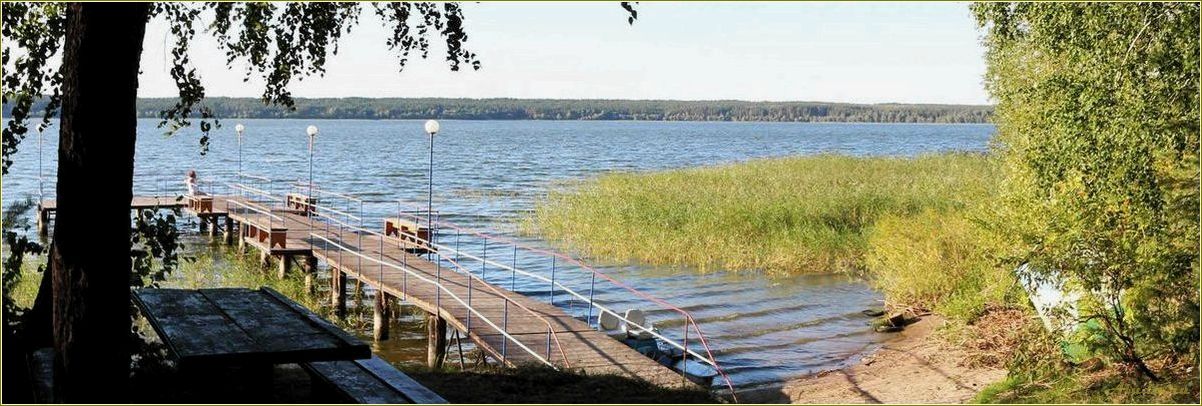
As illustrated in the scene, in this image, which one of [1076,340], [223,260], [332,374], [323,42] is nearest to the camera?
[332,374]

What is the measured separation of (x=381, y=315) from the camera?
1622 centimetres

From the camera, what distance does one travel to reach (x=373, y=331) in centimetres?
1711

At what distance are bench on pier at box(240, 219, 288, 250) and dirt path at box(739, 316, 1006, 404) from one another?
9.99 meters

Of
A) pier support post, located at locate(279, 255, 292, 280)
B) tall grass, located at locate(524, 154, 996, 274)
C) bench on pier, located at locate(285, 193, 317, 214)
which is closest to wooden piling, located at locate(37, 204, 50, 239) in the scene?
bench on pier, located at locate(285, 193, 317, 214)

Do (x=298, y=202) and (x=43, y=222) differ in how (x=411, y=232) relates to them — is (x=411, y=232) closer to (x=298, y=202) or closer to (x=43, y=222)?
(x=298, y=202)

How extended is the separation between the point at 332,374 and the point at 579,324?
6214 mm

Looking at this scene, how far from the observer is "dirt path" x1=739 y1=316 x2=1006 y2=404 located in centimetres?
1182

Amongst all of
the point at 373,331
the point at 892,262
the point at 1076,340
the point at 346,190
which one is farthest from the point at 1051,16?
the point at 346,190

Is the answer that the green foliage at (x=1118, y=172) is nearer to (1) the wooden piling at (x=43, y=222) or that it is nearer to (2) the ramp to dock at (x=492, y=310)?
(2) the ramp to dock at (x=492, y=310)

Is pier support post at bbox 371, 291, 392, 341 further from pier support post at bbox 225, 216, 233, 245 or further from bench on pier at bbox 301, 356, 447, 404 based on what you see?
pier support post at bbox 225, 216, 233, 245

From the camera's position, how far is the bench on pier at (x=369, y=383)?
665 cm

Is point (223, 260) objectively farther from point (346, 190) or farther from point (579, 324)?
point (346, 190)

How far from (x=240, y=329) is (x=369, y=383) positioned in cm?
80

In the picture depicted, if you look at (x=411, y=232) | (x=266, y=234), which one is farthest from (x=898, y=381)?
(x=266, y=234)
